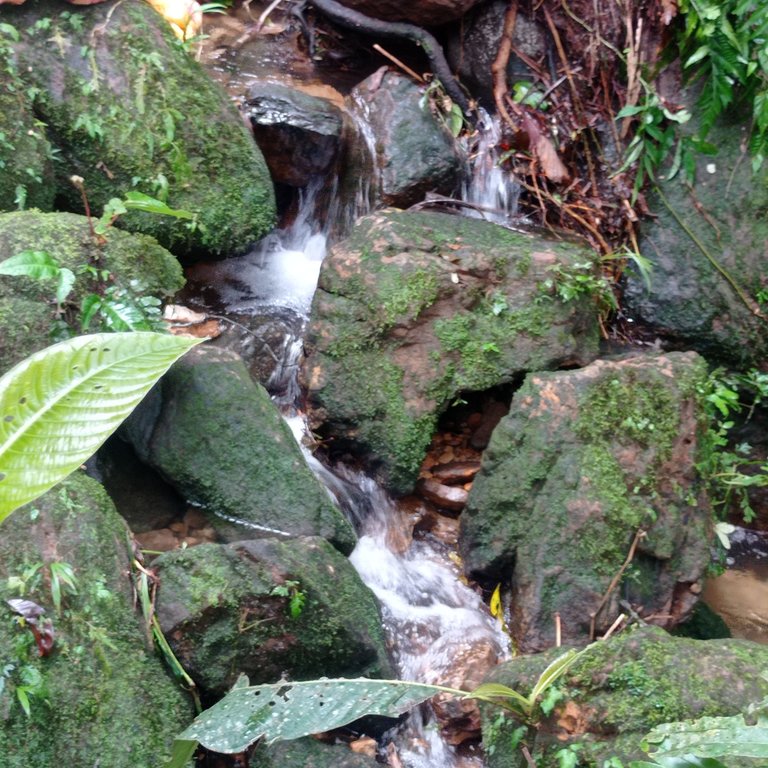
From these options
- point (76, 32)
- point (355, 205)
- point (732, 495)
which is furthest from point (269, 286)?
point (732, 495)

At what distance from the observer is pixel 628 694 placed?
102 inches

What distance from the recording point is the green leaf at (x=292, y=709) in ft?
7.61

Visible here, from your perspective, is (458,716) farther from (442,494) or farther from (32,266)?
(32,266)

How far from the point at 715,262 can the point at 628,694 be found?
2928 mm

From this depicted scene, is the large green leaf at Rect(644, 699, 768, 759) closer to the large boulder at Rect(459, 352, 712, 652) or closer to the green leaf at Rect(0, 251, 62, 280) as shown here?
the large boulder at Rect(459, 352, 712, 652)

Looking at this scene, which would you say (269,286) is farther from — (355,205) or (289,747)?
(289,747)

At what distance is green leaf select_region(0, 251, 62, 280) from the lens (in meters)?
3.04

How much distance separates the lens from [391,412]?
4016 mm

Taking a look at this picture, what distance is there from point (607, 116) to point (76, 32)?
3080mm

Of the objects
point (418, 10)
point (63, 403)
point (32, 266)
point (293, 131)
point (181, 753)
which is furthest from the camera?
point (418, 10)

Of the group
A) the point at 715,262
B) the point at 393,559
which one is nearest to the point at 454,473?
the point at 393,559

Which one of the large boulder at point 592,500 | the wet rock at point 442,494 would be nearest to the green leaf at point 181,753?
the large boulder at point 592,500

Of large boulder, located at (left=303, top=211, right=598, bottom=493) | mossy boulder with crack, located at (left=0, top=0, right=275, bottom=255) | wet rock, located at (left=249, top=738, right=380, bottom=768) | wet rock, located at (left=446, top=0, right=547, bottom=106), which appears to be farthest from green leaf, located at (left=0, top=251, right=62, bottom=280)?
wet rock, located at (left=446, top=0, right=547, bottom=106)

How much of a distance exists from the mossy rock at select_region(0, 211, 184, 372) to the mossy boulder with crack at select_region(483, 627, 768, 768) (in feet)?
7.19
